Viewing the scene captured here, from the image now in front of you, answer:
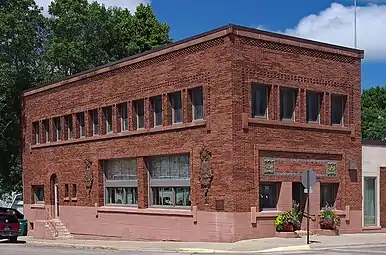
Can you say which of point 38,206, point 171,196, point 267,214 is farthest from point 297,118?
point 38,206

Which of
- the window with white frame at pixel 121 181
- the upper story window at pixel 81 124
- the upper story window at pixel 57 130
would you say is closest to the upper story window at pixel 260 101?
the window with white frame at pixel 121 181

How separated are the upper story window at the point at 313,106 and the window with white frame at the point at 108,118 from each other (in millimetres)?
10952

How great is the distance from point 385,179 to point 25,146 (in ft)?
78.5

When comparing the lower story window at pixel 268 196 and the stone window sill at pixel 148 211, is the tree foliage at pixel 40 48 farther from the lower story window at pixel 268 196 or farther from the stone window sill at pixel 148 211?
the lower story window at pixel 268 196

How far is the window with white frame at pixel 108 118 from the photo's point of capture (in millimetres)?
35656

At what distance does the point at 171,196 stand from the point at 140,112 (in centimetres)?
489

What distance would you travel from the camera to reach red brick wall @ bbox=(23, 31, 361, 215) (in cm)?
2725

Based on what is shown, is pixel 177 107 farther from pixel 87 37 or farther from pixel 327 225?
pixel 87 37

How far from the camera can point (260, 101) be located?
28578 mm

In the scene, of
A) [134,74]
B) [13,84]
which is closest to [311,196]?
[134,74]

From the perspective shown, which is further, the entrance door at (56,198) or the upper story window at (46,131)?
the upper story window at (46,131)

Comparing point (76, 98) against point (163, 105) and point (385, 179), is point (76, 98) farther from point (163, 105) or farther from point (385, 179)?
point (385, 179)

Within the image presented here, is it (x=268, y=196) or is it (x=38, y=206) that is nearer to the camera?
(x=268, y=196)

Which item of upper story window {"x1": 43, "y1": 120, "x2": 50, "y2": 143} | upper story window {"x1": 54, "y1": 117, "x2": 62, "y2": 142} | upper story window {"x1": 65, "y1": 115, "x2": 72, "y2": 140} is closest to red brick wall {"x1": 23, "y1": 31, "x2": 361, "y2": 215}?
upper story window {"x1": 65, "y1": 115, "x2": 72, "y2": 140}
